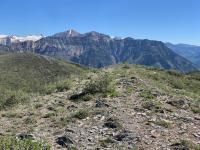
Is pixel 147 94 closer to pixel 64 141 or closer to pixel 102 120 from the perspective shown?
pixel 102 120

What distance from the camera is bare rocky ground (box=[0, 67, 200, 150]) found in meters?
15.6

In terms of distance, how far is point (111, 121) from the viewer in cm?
1773

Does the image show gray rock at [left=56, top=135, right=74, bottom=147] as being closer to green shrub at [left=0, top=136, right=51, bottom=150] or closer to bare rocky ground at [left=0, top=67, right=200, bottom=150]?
bare rocky ground at [left=0, top=67, right=200, bottom=150]

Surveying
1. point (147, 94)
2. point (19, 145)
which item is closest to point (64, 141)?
point (19, 145)

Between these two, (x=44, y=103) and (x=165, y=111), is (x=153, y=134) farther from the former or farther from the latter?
(x=44, y=103)

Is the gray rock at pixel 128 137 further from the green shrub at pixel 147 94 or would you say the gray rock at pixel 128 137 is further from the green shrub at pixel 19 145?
the green shrub at pixel 147 94

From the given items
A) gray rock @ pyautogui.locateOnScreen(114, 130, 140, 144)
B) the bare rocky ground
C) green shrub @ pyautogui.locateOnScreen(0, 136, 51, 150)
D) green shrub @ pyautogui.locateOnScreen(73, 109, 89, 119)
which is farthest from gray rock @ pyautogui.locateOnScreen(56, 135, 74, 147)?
green shrub @ pyautogui.locateOnScreen(73, 109, 89, 119)

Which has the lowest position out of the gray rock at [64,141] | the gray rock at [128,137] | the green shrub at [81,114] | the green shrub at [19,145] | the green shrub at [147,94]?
the gray rock at [64,141]

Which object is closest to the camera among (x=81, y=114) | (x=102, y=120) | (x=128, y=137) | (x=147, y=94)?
(x=128, y=137)

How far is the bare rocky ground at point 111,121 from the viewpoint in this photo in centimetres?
1562

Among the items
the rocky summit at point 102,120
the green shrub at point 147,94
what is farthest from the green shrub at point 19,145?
the green shrub at point 147,94

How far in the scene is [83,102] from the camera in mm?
22109

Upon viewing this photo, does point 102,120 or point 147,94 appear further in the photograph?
point 147,94

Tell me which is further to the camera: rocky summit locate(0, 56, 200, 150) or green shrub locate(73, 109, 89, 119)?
green shrub locate(73, 109, 89, 119)
